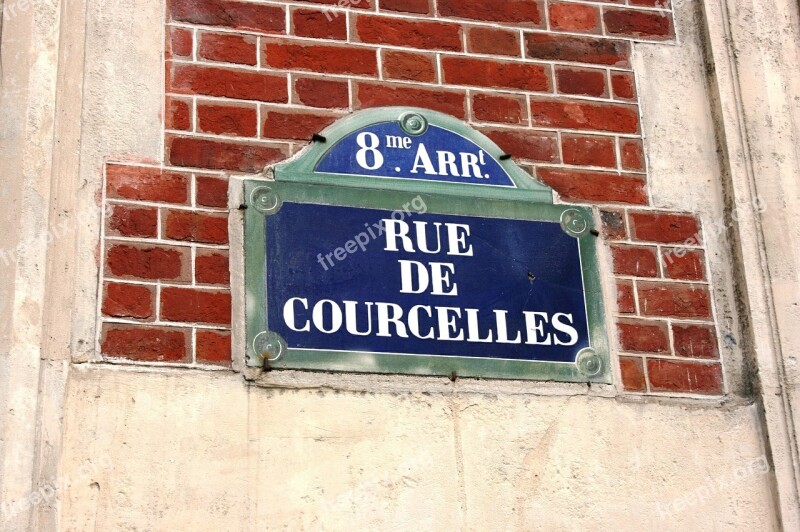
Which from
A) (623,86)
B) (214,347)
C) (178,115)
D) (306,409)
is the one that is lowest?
(306,409)

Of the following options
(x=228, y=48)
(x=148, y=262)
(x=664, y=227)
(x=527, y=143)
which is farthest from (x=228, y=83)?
(x=664, y=227)

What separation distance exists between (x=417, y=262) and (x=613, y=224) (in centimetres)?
54

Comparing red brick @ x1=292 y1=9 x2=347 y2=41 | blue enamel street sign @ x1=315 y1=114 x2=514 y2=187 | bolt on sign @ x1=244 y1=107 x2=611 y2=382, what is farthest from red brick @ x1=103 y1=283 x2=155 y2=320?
red brick @ x1=292 y1=9 x2=347 y2=41

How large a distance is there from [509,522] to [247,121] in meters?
1.13

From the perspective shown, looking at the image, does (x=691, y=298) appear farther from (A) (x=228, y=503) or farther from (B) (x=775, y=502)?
(A) (x=228, y=503)

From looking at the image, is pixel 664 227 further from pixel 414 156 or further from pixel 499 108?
pixel 414 156

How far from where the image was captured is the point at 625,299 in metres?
3.65

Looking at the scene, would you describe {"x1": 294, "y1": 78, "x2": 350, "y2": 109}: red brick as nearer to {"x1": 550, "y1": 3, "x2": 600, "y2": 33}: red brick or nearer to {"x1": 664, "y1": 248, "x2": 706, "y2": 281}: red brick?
{"x1": 550, "y1": 3, "x2": 600, "y2": 33}: red brick

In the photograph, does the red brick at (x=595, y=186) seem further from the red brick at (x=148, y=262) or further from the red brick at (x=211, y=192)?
the red brick at (x=148, y=262)

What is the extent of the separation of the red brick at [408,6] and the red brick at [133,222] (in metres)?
0.86

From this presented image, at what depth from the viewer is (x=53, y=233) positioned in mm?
3338

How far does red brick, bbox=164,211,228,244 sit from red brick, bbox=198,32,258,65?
1.43 ft

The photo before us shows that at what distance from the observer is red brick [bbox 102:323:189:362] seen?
3.27 meters

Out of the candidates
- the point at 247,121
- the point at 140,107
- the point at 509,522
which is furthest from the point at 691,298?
the point at 140,107
